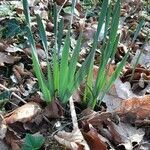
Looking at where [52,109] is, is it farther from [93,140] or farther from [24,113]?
[93,140]

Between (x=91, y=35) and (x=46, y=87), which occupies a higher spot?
(x=46, y=87)

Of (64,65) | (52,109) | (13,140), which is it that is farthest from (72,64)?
(13,140)

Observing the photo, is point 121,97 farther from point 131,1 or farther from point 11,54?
point 131,1

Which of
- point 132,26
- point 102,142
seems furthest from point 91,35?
point 102,142

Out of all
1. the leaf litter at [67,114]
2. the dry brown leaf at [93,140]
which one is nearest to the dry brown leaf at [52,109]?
the leaf litter at [67,114]

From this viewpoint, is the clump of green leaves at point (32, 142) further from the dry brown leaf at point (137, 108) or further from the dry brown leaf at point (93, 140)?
the dry brown leaf at point (137, 108)

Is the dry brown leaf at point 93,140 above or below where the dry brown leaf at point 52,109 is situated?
below

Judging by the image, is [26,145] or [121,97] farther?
[121,97]
